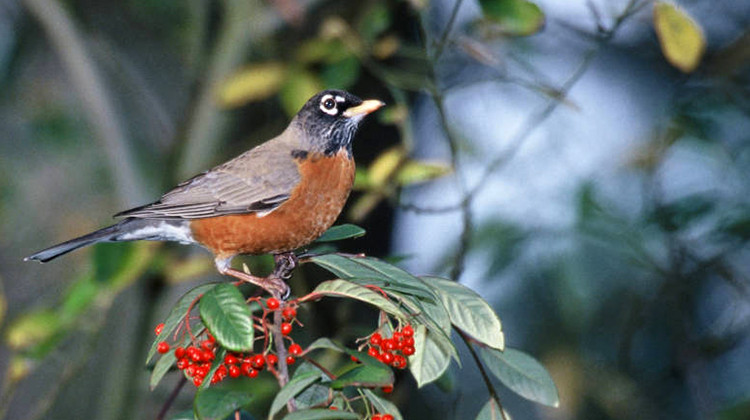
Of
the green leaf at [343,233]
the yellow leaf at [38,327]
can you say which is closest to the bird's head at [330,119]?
the green leaf at [343,233]

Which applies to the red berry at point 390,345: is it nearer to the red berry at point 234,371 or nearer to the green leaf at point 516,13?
the red berry at point 234,371

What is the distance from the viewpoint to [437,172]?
3438 millimetres

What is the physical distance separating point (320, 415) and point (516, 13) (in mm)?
2037

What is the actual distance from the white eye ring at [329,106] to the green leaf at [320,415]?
191 centimetres

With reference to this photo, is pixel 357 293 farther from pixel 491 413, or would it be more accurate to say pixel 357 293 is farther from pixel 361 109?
pixel 361 109

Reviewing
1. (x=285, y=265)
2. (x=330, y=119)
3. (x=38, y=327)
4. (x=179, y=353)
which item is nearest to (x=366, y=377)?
(x=179, y=353)

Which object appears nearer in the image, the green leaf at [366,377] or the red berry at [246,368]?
the green leaf at [366,377]

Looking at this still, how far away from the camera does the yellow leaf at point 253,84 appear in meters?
3.79

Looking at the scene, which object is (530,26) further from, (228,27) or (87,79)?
Answer: (87,79)

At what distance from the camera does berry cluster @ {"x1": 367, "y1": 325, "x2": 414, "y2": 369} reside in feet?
6.81

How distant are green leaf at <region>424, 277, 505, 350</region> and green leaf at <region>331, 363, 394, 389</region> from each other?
0.31 m

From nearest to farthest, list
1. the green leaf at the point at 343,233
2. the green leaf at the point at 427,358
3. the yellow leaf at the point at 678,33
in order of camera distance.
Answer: the green leaf at the point at 427,358 < the green leaf at the point at 343,233 < the yellow leaf at the point at 678,33

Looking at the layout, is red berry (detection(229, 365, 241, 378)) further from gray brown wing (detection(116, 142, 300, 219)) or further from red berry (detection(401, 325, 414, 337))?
gray brown wing (detection(116, 142, 300, 219))

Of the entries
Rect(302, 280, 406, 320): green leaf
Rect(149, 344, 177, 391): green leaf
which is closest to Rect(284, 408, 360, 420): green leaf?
Rect(302, 280, 406, 320): green leaf
